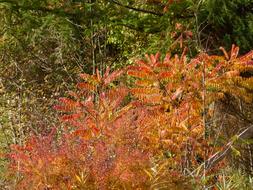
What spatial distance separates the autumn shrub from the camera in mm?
4719

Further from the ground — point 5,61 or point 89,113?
point 89,113

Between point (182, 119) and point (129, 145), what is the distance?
1.14 meters

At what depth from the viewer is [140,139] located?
5.67m

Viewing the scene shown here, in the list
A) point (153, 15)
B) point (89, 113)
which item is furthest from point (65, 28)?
point (89, 113)

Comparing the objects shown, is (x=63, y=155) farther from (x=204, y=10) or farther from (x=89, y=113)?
(x=204, y=10)

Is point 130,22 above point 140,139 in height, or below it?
above

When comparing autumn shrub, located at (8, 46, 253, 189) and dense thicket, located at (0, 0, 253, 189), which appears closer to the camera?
autumn shrub, located at (8, 46, 253, 189)

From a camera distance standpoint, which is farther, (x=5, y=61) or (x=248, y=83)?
(x=5, y=61)

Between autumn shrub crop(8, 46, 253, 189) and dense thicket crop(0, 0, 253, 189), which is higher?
dense thicket crop(0, 0, 253, 189)

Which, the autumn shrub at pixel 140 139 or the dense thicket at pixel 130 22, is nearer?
the autumn shrub at pixel 140 139

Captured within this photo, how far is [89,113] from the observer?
6.06 metres

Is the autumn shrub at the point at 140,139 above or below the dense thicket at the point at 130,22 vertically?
below

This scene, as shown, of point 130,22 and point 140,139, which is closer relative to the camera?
point 140,139

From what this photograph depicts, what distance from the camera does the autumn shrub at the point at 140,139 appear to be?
4.72 m
